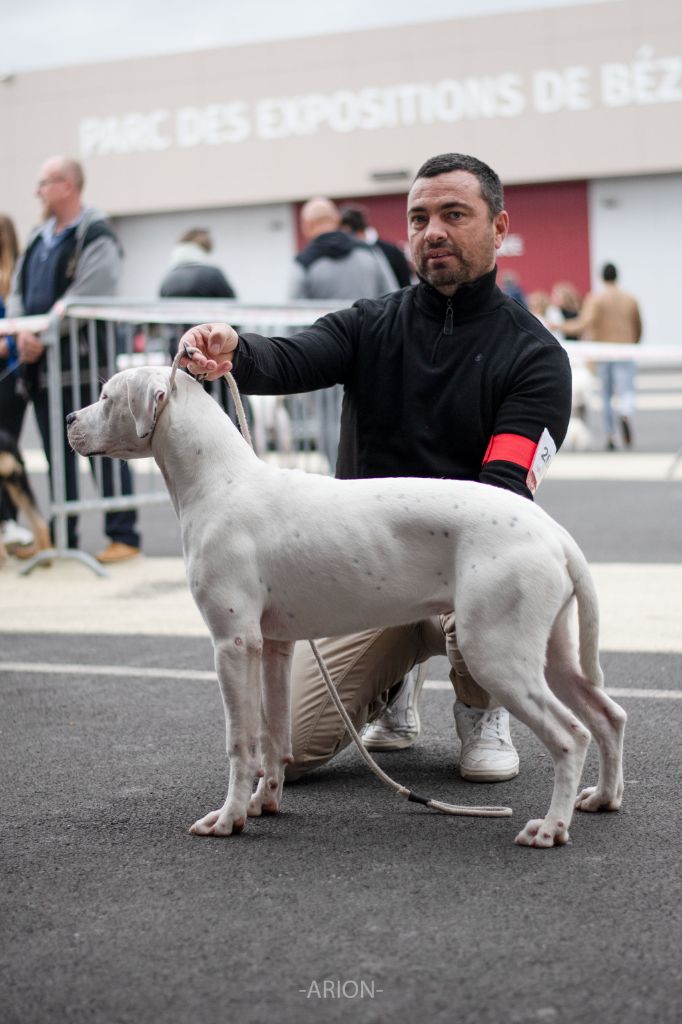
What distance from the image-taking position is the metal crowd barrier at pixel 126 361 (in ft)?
26.0

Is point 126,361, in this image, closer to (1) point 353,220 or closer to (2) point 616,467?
(1) point 353,220

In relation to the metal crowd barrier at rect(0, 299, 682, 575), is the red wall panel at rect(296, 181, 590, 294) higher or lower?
higher

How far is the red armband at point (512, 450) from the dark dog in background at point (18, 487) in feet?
16.6

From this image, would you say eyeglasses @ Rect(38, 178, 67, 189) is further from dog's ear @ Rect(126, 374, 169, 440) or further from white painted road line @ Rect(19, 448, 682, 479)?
dog's ear @ Rect(126, 374, 169, 440)

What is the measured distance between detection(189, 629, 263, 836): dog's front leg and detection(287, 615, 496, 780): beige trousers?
54 centimetres

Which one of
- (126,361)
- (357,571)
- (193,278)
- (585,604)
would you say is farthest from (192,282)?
(585,604)

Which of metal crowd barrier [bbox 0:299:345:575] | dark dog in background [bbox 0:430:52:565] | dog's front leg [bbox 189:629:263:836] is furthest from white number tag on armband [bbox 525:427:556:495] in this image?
dark dog in background [bbox 0:430:52:565]

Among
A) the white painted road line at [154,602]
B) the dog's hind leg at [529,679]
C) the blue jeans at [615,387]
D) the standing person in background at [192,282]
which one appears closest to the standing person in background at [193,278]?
the standing person in background at [192,282]

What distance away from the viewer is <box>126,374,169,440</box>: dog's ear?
11.3 ft

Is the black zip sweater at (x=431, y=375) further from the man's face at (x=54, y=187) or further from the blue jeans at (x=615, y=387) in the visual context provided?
the blue jeans at (x=615, y=387)

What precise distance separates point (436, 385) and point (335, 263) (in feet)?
22.4

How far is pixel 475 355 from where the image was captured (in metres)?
3.93

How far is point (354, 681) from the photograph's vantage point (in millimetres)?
4074

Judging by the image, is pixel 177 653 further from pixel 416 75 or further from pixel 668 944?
pixel 416 75
